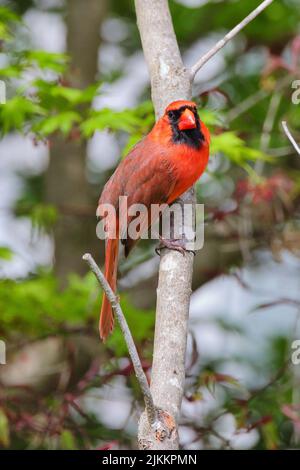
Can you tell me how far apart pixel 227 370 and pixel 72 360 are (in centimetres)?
150

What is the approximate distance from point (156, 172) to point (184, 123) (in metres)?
0.27

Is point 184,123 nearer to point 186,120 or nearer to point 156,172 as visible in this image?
point 186,120

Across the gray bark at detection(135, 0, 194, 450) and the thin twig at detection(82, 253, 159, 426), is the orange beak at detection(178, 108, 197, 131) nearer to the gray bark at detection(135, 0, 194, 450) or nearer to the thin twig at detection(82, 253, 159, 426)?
the gray bark at detection(135, 0, 194, 450)

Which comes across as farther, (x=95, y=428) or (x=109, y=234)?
(x=95, y=428)

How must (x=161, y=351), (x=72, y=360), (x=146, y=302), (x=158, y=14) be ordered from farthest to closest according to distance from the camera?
1. (x=146, y=302)
2. (x=72, y=360)
3. (x=158, y=14)
4. (x=161, y=351)

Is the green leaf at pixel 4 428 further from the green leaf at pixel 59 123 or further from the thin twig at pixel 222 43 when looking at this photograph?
the thin twig at pixel 222 43

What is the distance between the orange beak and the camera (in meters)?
3.11

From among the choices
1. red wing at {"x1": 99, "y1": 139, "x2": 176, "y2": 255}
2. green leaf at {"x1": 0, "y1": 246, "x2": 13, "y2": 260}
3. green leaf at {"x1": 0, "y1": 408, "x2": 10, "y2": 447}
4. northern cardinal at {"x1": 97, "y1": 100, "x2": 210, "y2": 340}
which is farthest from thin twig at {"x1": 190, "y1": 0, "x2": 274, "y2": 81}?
green leaf at {"x1": 0, "y1": 408, "x2": 10, "y2": 447}

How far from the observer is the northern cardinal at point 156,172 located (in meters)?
3.25

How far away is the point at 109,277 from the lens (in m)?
3.37

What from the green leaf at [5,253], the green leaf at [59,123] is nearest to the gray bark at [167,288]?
the green leaf at [59,123]

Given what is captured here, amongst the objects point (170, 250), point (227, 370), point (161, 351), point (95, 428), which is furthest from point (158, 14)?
point (227, 370)
